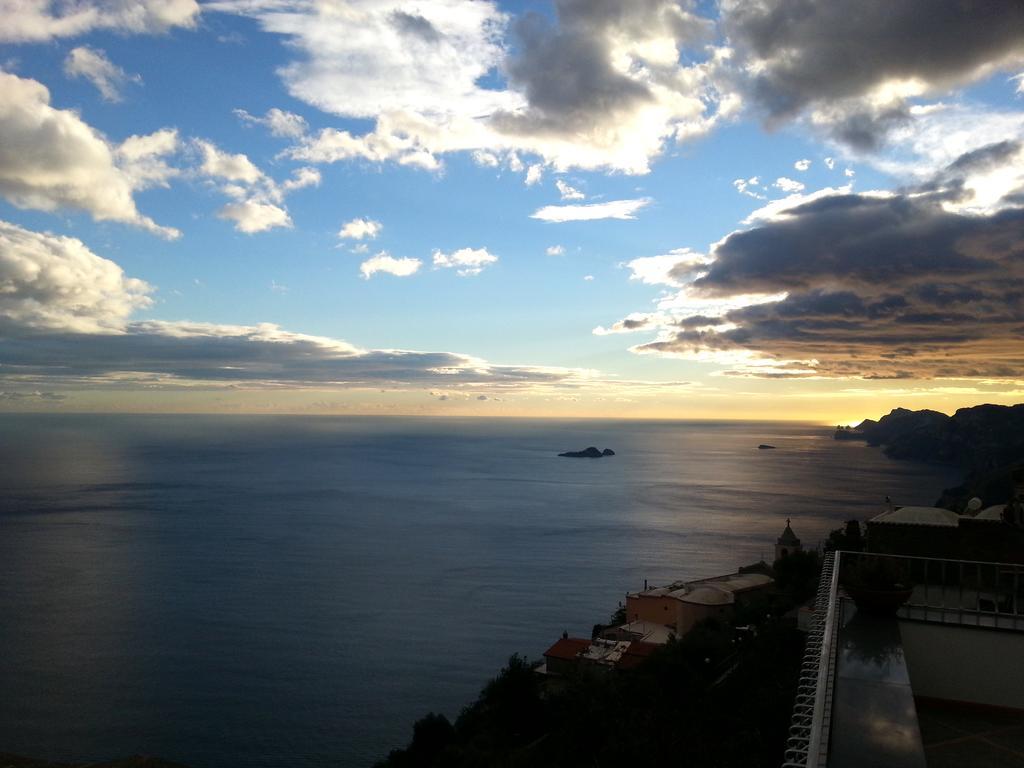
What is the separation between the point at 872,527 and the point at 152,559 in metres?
49.0

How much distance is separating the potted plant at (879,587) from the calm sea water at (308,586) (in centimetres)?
2055

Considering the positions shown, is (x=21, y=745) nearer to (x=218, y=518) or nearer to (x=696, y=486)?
(x=218, y=518)

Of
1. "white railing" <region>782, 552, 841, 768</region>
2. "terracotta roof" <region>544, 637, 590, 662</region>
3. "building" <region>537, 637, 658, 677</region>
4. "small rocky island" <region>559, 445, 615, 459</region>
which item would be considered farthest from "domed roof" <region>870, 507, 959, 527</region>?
"small rocky island" <region>559, 445, 615, 459</region>

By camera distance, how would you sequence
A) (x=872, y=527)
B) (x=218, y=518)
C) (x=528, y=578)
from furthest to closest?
(x=218, y=518)
(x=528, y=578)
(x=872, y=527)

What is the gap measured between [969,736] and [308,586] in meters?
40.8

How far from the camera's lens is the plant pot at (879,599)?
5527 mm

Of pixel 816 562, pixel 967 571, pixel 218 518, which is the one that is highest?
pixel 967 571

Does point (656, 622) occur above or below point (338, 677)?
above

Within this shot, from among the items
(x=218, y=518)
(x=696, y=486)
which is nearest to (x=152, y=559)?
(x=218, y=518)

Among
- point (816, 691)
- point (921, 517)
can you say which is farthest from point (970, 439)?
point (816, 691)

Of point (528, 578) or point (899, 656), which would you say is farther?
point (528, 578)

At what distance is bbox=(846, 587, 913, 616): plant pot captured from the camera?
18.1 ft

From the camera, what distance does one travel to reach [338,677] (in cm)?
2802

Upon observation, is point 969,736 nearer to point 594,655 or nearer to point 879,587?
point 879,587
